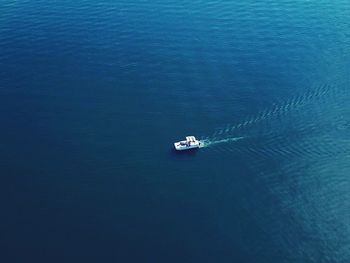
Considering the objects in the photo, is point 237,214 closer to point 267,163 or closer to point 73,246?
point 267,163

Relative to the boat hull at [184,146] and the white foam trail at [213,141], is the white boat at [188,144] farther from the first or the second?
the white foam trail at [213,141]

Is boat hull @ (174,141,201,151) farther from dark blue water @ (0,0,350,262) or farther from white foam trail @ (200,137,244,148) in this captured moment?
white foam trail @ (200,137,244,148)

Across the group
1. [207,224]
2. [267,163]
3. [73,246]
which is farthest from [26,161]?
[267,163]

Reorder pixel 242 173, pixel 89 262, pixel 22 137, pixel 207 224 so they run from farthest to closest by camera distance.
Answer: pixel 22 137
pixel 242 173
pixel 207 224
pixel 89 262

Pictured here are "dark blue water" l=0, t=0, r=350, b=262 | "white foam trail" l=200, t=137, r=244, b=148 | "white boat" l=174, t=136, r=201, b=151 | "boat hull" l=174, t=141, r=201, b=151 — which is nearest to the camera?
"dark blue water" l=0, t=0, r=350, b=262

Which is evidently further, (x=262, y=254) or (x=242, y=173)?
(x=242, y=173)

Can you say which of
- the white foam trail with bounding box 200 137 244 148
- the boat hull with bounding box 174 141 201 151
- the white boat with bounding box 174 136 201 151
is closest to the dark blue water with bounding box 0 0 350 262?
the white foam trail with bounding box 200 137 244 148

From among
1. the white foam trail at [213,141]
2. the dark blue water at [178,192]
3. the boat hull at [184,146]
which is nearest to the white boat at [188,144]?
the boat hull at [184,146]

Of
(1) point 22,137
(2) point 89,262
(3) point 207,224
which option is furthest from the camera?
(1) point 22,137
